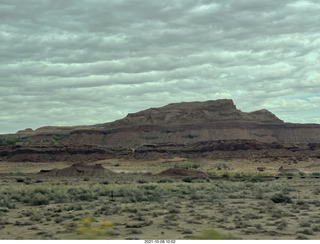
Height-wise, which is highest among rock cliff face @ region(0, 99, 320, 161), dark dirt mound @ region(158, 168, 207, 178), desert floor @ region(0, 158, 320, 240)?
rock cliff face @ region(0, 99, 320, 161)

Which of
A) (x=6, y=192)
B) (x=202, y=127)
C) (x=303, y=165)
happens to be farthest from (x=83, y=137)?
(x=6, y=192)

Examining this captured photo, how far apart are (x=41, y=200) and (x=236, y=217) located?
12.6m

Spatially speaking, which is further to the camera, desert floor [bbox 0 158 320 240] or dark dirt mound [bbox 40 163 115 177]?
dark dirt mound [bbox 40 163 115 177]

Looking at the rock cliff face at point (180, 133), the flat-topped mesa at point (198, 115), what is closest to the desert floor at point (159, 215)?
the rock cliff face at point (180, 133)

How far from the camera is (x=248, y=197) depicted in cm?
3077

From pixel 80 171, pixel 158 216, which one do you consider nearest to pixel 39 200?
pixel 158 216

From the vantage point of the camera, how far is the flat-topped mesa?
157 meters

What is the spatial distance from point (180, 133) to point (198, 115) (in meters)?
14.5

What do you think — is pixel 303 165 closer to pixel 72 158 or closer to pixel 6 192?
pixel 72 158

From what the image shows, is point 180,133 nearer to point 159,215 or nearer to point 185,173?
point 185,173

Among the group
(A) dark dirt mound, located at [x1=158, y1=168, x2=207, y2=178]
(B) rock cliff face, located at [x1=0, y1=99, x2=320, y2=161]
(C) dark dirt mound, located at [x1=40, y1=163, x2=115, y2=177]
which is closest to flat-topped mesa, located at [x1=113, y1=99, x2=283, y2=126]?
(B) rock cliff face, located at [x1=0, y1=99, x2=320, y2=161]

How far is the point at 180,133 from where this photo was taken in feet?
487

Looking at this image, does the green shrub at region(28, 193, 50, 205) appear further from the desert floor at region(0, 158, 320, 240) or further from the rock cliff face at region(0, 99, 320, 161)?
the rock cliff face at region(0, 99, 320, 161)

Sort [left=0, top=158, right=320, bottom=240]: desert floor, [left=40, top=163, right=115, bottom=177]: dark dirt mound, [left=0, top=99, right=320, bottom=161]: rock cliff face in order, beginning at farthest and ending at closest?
1. [left=0, top=99, right=320, bottom=161]: rock cliff face
2. [left=40, top=163, right=115, bottom=177]: dark dirt mound
3. [left=0, top=158, right=320, bottom=240]: desert floor
